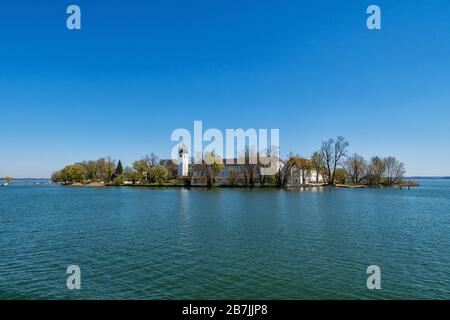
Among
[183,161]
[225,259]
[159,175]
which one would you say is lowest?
[225,259]

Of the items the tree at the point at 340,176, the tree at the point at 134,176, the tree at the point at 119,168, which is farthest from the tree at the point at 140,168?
the tree at the point at 340,176

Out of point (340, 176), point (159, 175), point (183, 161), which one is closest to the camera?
point (340, 176)

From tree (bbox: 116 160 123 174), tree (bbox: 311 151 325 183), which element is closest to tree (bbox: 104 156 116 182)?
tree (bbox: 116 160 123 174)

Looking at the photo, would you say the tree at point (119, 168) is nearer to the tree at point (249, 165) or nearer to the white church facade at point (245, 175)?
the white church facade at point (245, 175)

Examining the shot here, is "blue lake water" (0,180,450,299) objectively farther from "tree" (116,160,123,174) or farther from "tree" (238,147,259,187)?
"tree" (116,160,123,174)

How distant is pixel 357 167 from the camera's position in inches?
→ 4508

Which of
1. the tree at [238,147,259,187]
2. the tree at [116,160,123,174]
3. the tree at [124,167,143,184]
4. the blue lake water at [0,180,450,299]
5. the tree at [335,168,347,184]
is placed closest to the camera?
the blue lake water at [0,180,450,299]

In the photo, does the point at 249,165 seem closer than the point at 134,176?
Yes

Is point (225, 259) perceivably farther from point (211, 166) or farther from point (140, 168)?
point (140, 168)

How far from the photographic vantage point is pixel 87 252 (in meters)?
18.5

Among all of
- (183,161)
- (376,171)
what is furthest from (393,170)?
(183,161)

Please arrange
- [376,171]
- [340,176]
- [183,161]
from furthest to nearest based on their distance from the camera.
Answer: [183,161] < [340,176] < [376,171]

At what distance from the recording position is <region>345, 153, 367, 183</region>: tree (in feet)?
375

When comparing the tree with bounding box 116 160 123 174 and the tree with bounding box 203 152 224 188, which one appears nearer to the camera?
the tree with bounding box 203 152 224 188
